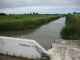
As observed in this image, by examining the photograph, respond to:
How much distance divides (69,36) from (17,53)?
13.4 ft

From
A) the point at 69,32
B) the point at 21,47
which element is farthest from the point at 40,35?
the point at 21,47

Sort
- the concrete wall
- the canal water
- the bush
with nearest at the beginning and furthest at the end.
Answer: the concrete wall → the bush → the canal water

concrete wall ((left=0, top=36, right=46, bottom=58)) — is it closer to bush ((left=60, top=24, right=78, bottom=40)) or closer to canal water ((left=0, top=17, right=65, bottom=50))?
canal water ((left=0, top=17, right=65, bottom=50))

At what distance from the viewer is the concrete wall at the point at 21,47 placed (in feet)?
12.8

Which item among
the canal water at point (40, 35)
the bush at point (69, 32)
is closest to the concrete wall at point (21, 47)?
the canal water at point (40, 35)

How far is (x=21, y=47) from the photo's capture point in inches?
161

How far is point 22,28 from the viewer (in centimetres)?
1531

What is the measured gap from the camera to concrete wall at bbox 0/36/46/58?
3904mm

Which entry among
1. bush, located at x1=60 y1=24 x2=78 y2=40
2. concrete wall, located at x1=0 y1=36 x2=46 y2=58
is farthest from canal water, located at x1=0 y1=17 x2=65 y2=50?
concrete wall, located at x1=0 y1=36 x2=46 y2=58

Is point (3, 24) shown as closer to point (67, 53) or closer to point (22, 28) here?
point (22, 28)

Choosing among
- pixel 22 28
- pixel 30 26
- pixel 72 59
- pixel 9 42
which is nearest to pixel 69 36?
pixel 72 59

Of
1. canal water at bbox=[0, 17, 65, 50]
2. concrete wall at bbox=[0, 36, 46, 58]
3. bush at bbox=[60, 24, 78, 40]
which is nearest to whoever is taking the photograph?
concrete wall at bbox=[0, 36, 46, 58]

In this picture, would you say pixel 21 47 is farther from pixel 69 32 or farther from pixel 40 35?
pixel 40 35

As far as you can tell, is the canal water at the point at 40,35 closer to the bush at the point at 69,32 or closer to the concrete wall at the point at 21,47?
the bush at the point at 69,32
